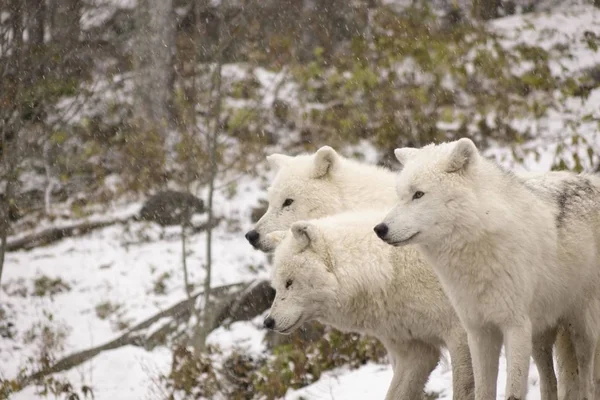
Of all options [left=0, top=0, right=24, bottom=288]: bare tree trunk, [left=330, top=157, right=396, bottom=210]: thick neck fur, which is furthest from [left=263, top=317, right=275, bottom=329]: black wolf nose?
[left=0, top=0, right=24, bottom=288]: bare tree trunk

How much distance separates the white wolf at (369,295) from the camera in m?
5.14

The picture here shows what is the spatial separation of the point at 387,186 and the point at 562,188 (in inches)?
60.6

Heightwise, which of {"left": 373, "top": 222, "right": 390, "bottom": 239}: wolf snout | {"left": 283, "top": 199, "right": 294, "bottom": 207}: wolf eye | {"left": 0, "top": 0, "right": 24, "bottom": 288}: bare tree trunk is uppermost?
{"left": 0, "top": 0, "right": 24, "bottom": 288}: bare tree trunk

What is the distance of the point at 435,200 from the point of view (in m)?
4.41

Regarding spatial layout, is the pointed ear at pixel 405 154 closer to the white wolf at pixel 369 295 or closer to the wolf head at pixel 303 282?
the white wolf at pixel 369 295

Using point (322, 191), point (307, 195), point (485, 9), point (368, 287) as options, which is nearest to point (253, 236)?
point (307, 195)

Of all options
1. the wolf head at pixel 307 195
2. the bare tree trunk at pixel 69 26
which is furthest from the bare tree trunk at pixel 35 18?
the wolf head at pixel 307 195

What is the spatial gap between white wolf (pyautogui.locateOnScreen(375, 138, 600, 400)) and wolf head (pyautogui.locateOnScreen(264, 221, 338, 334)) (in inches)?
34.1

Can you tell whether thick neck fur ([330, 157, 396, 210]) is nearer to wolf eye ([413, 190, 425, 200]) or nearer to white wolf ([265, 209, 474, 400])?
white wolf ([265, 209, 474, 400])

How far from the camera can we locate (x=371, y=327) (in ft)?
17.5

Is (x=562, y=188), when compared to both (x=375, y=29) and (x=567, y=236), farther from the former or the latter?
(x=375, y=29)

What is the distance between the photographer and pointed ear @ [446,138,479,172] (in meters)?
4.43

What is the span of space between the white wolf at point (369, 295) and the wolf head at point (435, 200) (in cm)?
84

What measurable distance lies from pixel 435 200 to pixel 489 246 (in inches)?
16.7
